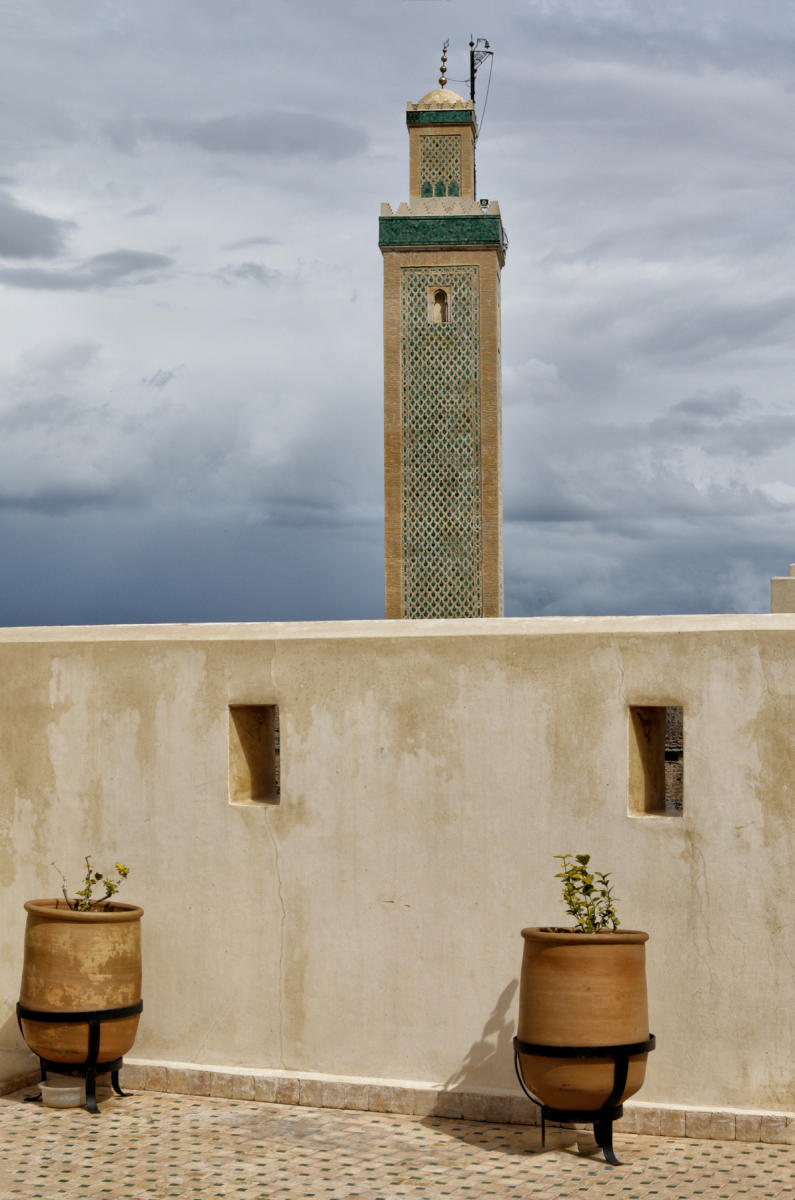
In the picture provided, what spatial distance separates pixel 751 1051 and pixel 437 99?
16.8 metres

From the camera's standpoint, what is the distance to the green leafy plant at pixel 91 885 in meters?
6.35

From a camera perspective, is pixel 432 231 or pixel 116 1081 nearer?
pixel 116 1081

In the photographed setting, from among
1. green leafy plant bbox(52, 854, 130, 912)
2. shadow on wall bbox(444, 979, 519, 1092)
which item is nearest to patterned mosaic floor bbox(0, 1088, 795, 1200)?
shadow on wall bbox(444, 979, 519, 1092)

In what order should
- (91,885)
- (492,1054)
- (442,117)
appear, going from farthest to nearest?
(442,117) → (91,885) → (492,1054)

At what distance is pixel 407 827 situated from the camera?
6.16 m

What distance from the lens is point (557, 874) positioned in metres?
5.80

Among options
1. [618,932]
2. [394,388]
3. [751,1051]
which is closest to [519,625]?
[618,932]

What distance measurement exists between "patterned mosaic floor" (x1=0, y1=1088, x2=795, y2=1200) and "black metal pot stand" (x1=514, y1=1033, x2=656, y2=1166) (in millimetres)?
110

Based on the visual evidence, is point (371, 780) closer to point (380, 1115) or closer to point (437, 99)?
point (380, 1115)

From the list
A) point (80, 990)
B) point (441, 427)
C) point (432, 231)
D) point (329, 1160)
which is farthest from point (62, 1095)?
A: point (432, 231)

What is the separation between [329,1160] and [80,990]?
1320 millimetres

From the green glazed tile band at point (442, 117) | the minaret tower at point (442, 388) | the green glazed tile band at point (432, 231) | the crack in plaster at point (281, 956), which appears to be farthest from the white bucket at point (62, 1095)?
the green glazed tile band at point (442, 117)

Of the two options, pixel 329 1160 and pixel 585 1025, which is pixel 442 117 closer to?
pixel 585 1025

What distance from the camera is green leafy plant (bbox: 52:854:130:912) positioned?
20.8 feet
